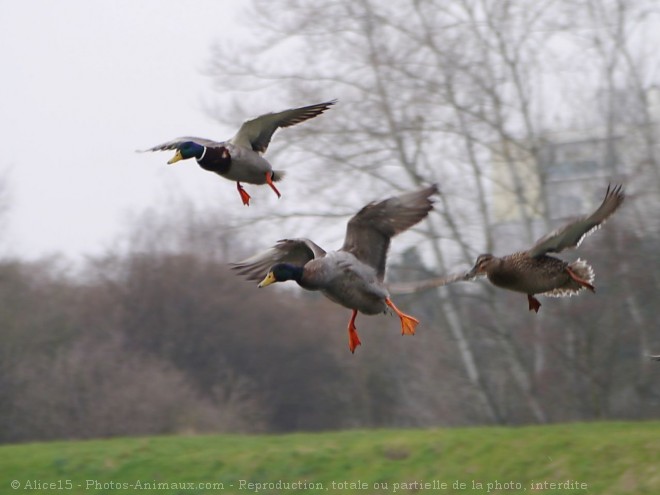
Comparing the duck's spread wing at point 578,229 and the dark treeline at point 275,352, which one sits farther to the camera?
the dark treeline at point 275,352

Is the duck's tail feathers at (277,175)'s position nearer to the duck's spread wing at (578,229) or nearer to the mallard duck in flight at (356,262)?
the mallard duck in flight at (356,262)

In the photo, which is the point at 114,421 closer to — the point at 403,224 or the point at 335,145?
the point at 335,145

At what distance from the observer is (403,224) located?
840cm

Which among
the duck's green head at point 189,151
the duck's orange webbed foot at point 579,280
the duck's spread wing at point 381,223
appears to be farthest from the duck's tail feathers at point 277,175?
the duck's orange webbed foot at point 579,280

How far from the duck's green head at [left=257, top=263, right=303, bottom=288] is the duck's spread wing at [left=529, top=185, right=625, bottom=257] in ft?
5.20

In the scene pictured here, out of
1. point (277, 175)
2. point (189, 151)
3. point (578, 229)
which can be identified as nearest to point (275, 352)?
point (277, 175)

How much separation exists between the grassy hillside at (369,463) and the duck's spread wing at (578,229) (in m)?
4.93

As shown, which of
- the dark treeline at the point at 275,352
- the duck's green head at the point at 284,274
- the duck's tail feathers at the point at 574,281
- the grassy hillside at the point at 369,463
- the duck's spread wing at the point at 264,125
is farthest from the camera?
the dark treeline at the point at 275,352

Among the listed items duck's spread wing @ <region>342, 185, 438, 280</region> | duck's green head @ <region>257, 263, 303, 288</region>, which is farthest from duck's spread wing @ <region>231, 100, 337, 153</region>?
duck's green head @ <region>257, 263, 303, 288</region>

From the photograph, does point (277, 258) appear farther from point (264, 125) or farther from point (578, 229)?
point (578, 229)

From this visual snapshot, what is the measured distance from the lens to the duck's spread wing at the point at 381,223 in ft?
27.5

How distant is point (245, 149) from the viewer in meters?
8.77

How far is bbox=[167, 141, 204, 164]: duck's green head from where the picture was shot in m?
8.43

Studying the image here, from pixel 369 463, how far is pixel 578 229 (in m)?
7.46
